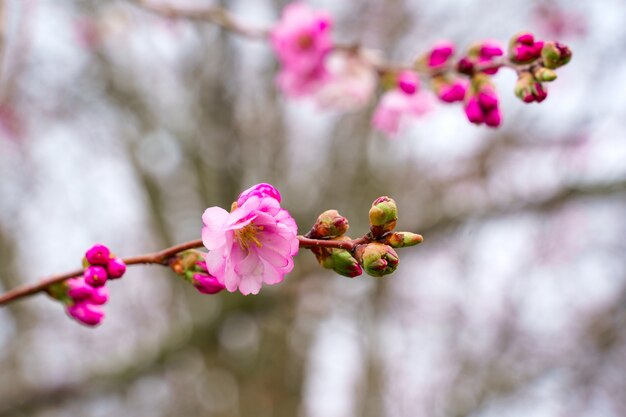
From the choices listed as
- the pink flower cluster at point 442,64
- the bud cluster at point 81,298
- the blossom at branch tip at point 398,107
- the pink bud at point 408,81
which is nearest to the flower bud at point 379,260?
the bud cluster at point 81,298

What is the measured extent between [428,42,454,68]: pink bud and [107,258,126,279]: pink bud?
3.31 feet

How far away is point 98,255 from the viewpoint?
0.96 metres

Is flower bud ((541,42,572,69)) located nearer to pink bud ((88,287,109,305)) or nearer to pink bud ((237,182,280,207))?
pink bud ((237,182,280,207))

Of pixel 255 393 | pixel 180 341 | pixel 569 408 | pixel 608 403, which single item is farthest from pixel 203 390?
pixel 608 403

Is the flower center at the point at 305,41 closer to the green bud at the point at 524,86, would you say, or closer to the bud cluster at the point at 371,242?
the green bud at the point at 524,86

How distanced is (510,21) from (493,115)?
4.32m

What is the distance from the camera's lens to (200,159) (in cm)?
478

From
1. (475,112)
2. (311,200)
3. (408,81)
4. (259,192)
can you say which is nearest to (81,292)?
(259,192)

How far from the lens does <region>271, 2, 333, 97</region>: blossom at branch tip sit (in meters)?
2.14

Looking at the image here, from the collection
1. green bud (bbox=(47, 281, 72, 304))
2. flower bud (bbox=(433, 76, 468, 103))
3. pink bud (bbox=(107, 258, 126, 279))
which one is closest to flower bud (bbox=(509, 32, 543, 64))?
flower bud (bbox=(433, 76, 468, 103))

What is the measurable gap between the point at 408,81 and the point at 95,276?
1132 mm

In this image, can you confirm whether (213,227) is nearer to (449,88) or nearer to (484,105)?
(484,105)

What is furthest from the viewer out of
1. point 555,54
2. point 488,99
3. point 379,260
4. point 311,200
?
point 311,200

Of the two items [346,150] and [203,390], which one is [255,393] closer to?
[203,390]
